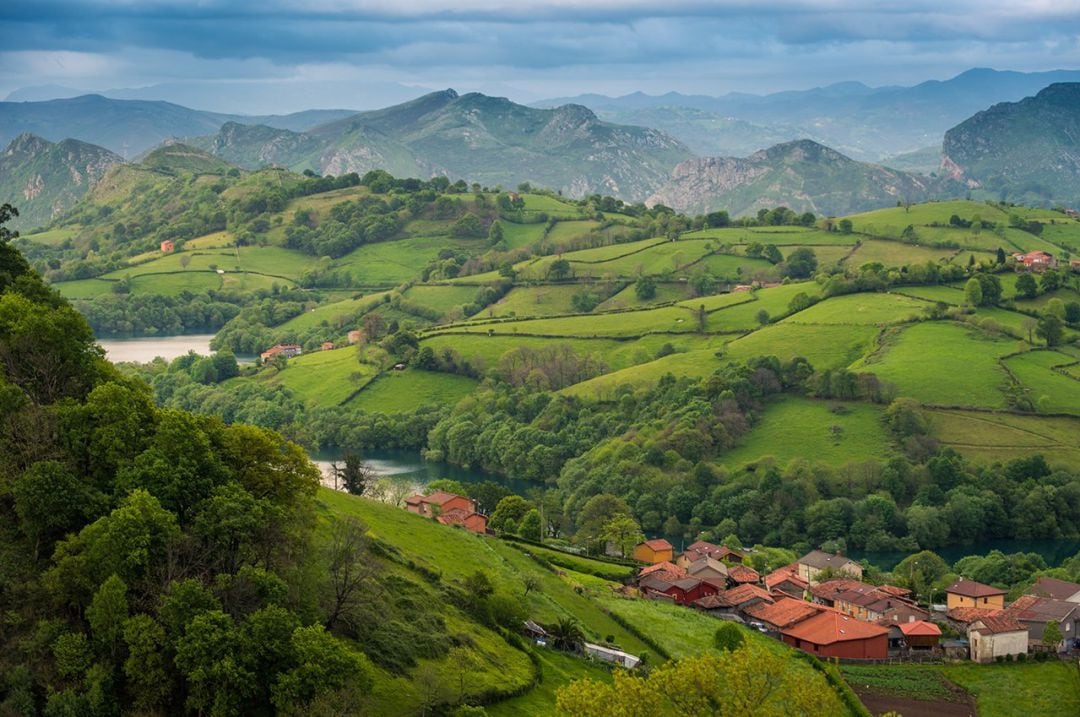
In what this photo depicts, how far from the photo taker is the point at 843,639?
57844 mm

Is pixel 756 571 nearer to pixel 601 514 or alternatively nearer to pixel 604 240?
pixel 601 514

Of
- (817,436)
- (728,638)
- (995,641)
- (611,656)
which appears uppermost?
(611,656)

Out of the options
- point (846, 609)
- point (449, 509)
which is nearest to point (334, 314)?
point (449, 509)

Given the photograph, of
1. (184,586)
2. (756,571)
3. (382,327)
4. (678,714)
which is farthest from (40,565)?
(382,327)

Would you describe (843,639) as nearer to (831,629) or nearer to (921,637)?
(831,629)

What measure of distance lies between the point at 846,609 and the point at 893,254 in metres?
108

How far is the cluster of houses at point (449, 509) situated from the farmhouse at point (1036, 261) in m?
85.8

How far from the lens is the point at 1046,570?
80188 mm

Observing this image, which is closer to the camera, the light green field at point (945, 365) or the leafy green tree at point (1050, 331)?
the light green field at point (945, 365)

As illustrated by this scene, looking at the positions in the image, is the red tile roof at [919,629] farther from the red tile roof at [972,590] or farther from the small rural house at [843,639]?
the red tile roof at [972,590]

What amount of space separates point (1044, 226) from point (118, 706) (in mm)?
177589

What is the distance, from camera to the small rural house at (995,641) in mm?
57906

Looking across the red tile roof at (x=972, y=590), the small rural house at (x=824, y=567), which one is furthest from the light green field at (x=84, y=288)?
the red tile roof at (x=972, y=590)

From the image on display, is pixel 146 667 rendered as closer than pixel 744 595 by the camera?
Yes
